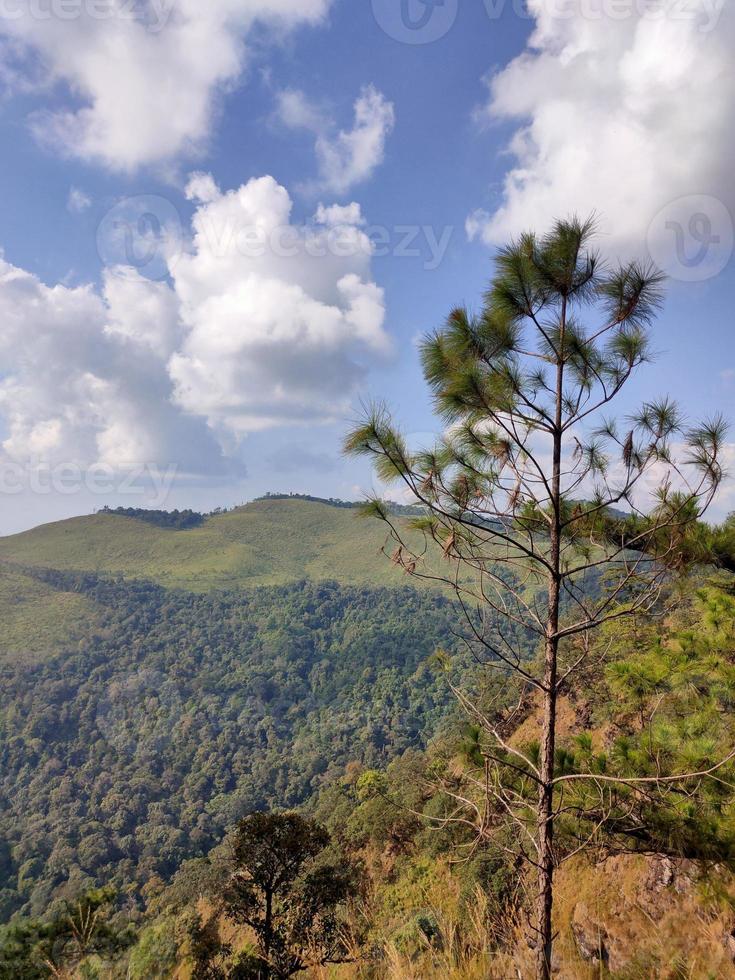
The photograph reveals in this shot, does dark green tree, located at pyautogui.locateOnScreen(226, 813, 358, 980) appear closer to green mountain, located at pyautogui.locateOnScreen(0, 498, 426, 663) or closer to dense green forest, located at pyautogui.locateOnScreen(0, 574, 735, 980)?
dense green forest, located at pyautogui.locateOnScreen(0, 574, 735, 980)

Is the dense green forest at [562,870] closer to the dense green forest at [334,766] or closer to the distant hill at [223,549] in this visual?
the dense green forest at [334,766]

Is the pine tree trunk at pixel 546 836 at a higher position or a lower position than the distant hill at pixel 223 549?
lower

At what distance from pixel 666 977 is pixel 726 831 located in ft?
3.59

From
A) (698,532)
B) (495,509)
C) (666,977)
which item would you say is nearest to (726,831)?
(666,977)

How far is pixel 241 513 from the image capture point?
17288 centimetres

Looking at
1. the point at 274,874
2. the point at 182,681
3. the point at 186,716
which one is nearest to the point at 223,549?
the point at 182,681

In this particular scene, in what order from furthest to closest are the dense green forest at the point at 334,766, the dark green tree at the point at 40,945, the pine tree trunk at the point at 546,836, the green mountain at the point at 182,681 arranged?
1. the green mountain at the point at 182,681
2. the dark green tree at the point at 40,945
3. the dense green forest at the point at 334,766
4. the pine tree trunk at the point at 546,836

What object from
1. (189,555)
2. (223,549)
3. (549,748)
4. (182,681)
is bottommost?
(182,681)

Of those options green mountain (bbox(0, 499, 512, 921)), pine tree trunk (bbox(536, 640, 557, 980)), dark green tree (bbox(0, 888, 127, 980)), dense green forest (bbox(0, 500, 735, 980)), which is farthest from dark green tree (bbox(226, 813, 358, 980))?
green mountain (bbox(0, 499, 512, 921))

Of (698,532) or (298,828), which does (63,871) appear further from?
(698,532)

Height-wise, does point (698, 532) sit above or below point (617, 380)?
below

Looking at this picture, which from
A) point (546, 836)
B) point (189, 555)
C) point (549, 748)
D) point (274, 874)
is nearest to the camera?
point (546, 836)

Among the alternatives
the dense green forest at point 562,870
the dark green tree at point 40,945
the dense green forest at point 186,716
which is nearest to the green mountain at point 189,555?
the dense green forest at point 186,716

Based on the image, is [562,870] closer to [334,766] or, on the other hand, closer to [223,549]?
[334,766]
